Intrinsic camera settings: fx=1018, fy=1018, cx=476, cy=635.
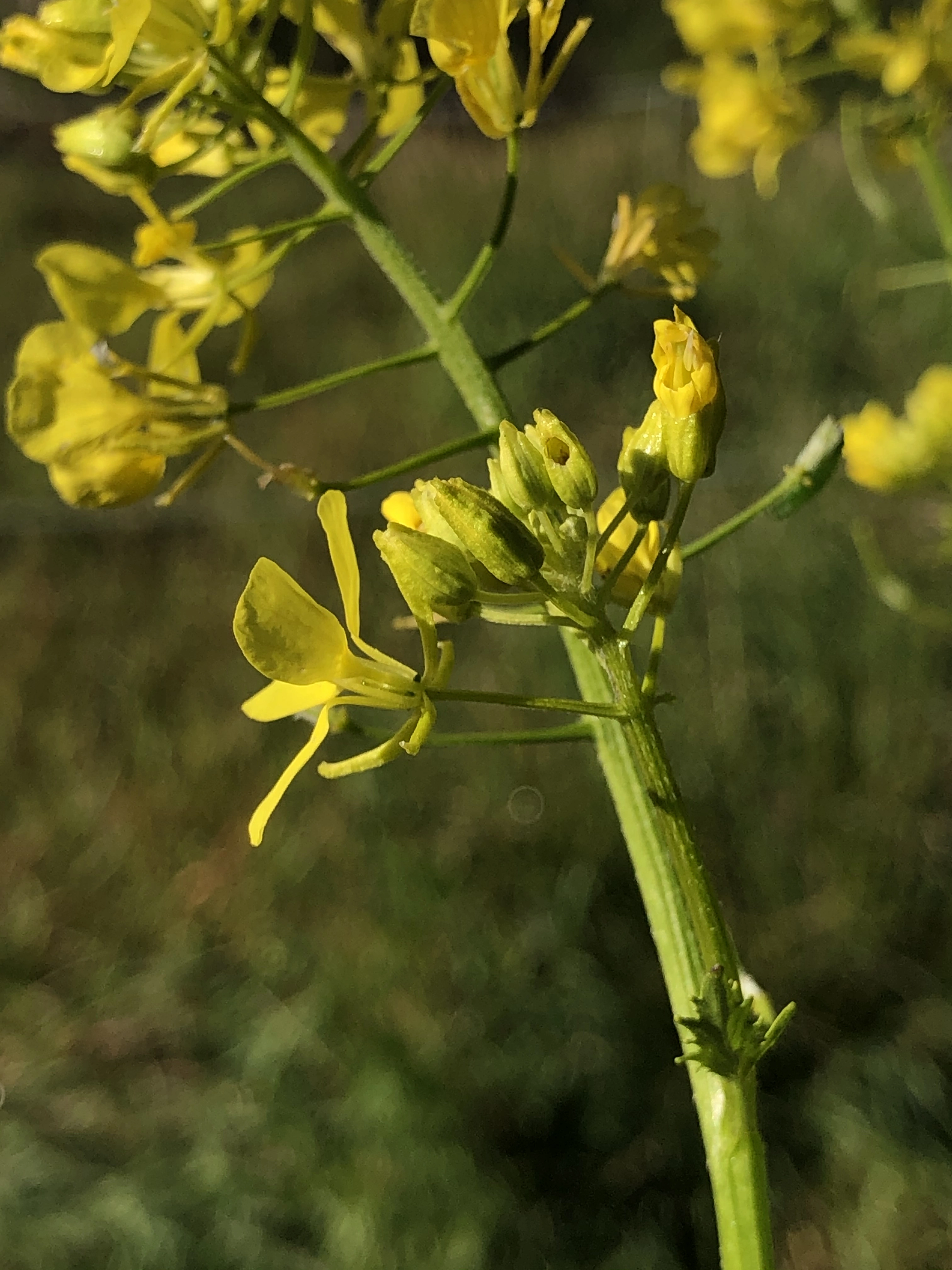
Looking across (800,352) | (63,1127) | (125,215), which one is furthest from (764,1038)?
(125,215)

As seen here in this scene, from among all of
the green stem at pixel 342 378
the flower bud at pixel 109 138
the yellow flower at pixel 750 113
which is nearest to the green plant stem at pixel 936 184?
the yellow flower at pixel 750 113

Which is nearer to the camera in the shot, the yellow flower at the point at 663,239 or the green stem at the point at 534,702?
the green stem at the point at 534,702

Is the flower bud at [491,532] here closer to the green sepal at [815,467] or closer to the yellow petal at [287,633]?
the yellow petal at [287,633]

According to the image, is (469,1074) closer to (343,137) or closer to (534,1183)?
(534,1183)

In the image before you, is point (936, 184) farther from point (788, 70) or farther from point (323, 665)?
point (323, 665)

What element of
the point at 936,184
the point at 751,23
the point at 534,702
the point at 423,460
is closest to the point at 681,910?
the point at 534,702
